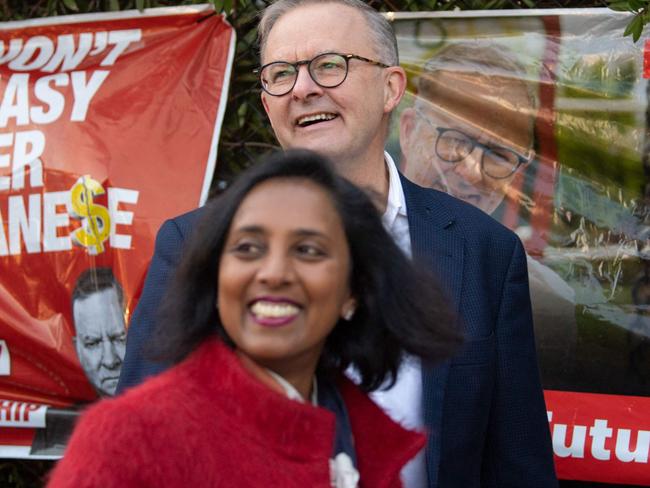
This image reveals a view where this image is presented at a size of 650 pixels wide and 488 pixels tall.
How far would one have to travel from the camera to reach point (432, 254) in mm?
2305

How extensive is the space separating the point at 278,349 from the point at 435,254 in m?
0.92

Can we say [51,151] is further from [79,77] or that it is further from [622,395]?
[622,395]

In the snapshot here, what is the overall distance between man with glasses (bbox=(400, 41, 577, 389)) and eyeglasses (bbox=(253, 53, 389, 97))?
105cm

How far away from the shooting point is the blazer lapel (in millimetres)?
2141

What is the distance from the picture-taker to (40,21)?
365cm

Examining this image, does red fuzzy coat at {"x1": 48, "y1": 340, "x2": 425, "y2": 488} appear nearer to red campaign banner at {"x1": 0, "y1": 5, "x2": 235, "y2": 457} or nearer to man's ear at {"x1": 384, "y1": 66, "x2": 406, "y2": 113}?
man's ear at {"x1": 384, "y1": 66, "x2": 406, "y2": 113}

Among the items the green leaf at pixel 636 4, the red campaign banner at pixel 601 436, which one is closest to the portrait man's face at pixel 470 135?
the green leaf at pixel 636 4

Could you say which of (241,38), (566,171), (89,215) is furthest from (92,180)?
(566,171)

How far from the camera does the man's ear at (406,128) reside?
11.2 feet

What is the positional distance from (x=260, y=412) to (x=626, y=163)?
2129 mm

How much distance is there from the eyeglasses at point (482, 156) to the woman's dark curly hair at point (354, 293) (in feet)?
5.45

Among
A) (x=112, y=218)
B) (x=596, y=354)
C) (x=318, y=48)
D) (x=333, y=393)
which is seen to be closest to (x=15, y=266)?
(x=112, y=218)

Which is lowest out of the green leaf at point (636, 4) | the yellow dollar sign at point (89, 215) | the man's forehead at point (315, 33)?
the yellow dollar sign at point (89, 215)

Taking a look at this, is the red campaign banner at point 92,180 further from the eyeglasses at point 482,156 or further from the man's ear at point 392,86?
the man's ear at point 392,86
